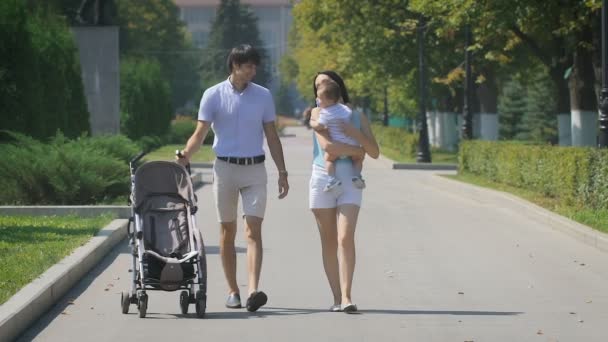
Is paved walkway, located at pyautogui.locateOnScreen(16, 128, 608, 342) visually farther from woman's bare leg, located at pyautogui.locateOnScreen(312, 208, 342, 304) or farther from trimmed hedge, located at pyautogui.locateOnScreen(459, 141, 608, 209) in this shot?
trimmed hedge, located at pyautogui.locateOnScreen(459, 141, 608, 209)

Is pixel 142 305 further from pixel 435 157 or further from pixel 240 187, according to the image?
pixel 435 157

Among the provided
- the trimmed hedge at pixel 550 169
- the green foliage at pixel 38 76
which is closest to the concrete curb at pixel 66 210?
the trimmed hedge at pixel 550 169

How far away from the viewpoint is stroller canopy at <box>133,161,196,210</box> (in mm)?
10859

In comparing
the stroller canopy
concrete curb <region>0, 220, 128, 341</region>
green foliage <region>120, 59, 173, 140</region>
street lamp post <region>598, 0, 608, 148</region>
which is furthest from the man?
green foliage <region>120, 59, 173, 140</region>

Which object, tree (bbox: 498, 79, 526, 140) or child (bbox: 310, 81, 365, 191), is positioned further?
tree (bbox: 498, 79, 526, 140)

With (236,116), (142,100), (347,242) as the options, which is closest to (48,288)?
(236,116)

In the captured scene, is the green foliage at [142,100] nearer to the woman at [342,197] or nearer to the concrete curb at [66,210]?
the concrete curb at [66,210]

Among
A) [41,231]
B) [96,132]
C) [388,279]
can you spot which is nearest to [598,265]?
[388,279]

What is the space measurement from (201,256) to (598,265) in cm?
551

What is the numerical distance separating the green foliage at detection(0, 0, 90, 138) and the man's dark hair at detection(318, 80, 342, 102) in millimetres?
17175

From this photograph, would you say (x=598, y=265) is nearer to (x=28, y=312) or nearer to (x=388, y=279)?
(x=388, y=279)

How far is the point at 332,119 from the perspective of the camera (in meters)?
10.9

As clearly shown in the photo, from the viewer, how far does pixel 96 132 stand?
33.7 m

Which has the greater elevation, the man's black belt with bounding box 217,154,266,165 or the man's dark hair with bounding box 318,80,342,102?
the man's dark hair with bounding box 318,80,342,102
